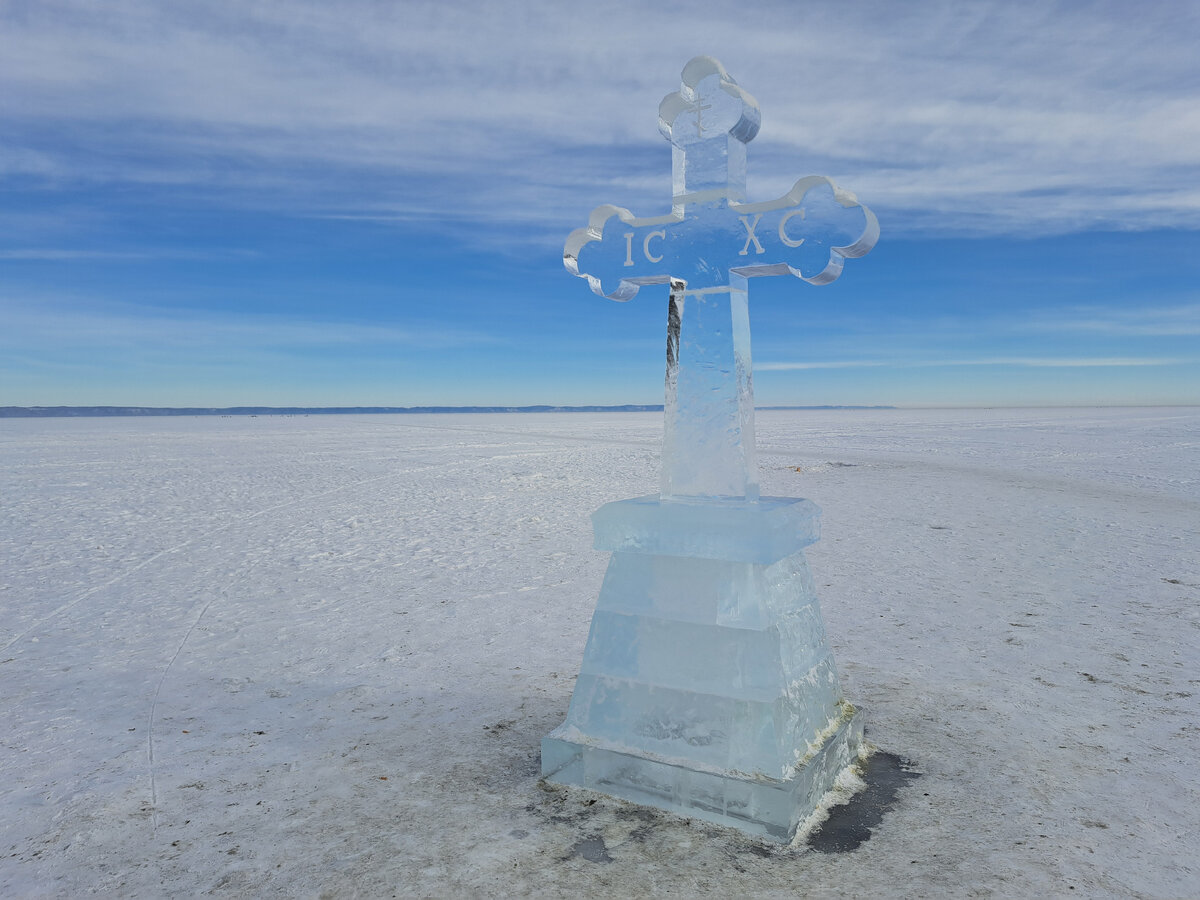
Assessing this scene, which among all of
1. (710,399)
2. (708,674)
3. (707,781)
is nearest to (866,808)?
(707,781)

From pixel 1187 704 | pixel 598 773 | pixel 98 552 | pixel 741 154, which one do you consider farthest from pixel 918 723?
pixel 98 552

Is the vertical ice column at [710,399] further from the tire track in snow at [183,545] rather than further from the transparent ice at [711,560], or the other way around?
the tire track in snow at [183,545]

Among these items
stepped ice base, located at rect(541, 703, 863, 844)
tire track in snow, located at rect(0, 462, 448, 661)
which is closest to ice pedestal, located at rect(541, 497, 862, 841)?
stepped ice base, located at rect(541, 703, 863, 844)

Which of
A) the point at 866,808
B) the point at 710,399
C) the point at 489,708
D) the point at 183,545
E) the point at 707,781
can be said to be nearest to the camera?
the point at 707,781

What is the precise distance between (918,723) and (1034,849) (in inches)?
41.1

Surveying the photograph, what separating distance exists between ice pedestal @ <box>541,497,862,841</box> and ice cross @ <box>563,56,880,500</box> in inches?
7.4

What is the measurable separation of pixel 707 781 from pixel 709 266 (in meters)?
1.77

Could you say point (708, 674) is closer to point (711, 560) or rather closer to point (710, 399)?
point (711, 560)

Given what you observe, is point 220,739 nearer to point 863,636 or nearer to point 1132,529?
point 863,636

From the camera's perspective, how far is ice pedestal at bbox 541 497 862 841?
2617 millimetres

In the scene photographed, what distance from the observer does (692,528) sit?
8.93ft

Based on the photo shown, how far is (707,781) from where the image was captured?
8.68ft

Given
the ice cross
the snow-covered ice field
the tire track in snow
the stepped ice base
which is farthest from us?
the tire track in snow

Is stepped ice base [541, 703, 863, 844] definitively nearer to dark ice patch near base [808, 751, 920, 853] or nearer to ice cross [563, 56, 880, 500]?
dark ice patch near base [808, 751, 920, 853]
